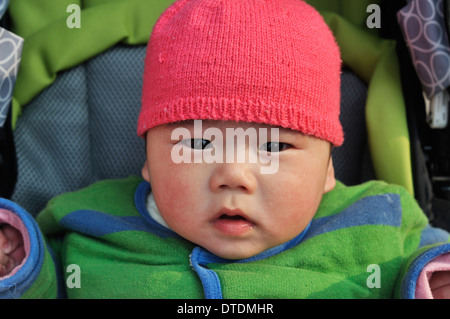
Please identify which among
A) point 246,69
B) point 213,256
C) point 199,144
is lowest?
point 213,256

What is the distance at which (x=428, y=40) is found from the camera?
1.19 metres

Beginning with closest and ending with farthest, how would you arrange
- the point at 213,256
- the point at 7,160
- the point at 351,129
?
the point at 213,256 → the point at 7,160 → the point at 351,129

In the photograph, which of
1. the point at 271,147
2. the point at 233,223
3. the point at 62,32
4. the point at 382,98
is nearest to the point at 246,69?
the point at 271,147

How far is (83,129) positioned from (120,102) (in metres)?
0.11

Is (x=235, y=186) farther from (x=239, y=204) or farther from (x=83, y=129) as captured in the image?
(x=83, y=129)

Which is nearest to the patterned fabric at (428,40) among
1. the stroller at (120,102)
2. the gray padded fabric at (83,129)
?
the stroller at (120,102)

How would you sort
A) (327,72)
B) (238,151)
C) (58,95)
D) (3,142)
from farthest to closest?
1. (58,95)
2. (3,142)
3. (327,72)
4. (238,151)

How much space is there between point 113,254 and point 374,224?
549mm

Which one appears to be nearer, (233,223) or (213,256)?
(233,223)

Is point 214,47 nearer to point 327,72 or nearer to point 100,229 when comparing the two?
point 327,72

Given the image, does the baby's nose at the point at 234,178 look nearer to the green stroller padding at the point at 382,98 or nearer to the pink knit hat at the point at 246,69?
the pink knit hat at the point at 246,69

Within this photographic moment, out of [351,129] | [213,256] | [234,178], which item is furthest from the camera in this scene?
[351,129]

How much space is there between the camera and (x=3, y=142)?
4.02 feet
